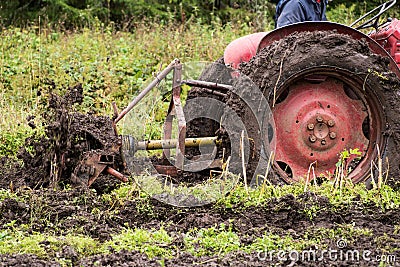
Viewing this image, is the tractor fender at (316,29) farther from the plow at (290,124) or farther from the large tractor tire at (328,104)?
the large tractor tire at (328,104)

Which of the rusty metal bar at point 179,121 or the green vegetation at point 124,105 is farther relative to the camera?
the rusty metal bar at point 179,121

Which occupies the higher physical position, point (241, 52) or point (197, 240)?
point (241, 52)

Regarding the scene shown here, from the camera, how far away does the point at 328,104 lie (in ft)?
16.7

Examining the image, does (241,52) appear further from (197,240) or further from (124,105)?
(124,105)

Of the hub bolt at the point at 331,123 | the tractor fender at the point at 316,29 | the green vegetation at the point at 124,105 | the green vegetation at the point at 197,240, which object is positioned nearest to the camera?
the green vegetation at the point at 197,240

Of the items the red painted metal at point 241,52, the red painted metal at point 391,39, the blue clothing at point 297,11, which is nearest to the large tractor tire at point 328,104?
the red painted metal at point 391,39

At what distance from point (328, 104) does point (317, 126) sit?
0.19m

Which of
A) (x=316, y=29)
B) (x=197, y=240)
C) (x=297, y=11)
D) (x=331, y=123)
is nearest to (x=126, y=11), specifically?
(x=297, y=11)

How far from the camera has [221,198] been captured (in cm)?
462

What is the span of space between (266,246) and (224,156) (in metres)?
1.20

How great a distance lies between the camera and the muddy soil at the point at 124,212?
367 cm

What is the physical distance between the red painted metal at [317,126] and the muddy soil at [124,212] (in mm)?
306

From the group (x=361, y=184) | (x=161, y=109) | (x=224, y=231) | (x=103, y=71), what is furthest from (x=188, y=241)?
(x=103, y=71)

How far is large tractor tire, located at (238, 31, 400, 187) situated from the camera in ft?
16.2
